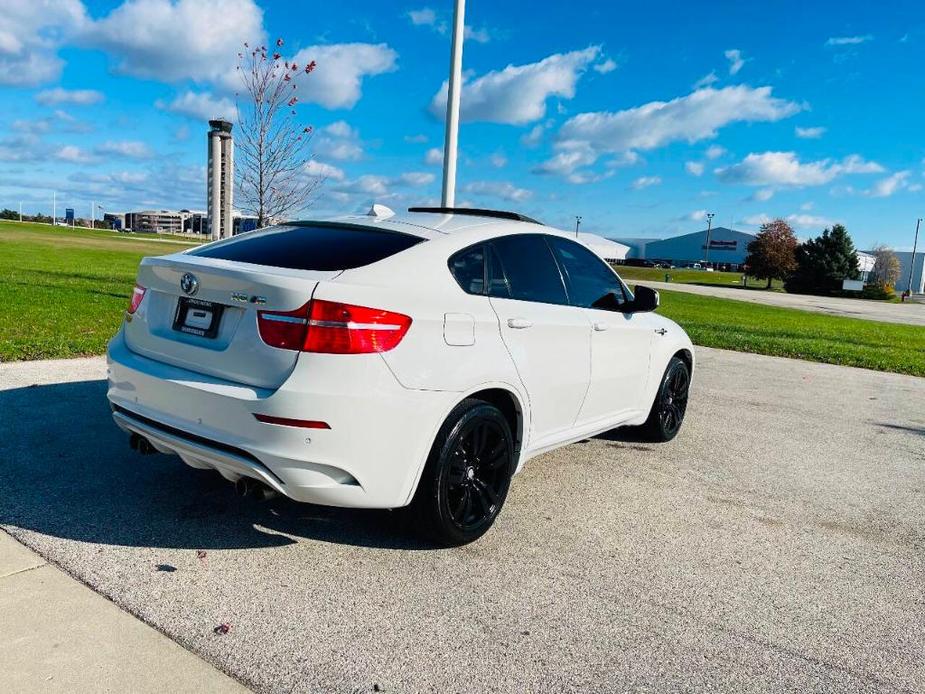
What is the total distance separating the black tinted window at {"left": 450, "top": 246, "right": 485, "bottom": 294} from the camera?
11.7 ft

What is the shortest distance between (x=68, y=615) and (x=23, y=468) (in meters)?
1.89

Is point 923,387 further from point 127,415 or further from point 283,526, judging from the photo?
point 127,415

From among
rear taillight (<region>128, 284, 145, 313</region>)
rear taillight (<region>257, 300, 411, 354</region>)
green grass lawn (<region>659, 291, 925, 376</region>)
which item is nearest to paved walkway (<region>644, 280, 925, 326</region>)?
green grass lawn (<region>659, 291, 925, 376</region>)

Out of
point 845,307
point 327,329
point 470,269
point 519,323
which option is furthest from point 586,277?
point 845,307

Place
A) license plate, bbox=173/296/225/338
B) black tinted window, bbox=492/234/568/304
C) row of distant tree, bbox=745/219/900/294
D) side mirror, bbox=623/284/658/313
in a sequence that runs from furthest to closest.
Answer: row of distant tree, bbox=745/219/900/294 → side mirror, bbox=623/284/658/313 → black tinted window, bbox=492/234/568/304 → license plate, bbox=173/296/225/338

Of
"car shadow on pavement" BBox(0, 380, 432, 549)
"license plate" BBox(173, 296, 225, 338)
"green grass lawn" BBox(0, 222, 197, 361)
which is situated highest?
"license plate" BBox(173, 296, 225, 338)

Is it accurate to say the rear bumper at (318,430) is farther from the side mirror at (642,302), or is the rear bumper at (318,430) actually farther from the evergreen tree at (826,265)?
the evergreen tree at (826,265)

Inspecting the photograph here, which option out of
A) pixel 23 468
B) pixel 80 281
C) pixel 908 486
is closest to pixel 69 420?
pixel 23 468

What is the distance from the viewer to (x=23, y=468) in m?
4.23

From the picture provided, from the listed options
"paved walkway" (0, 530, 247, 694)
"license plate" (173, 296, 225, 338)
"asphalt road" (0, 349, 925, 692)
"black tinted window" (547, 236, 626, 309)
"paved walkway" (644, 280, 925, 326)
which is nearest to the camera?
"paved walkway" (0, 530, 247, 694)

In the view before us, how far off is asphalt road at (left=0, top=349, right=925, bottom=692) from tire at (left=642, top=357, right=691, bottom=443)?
301 mm

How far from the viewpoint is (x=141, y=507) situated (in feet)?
12.5

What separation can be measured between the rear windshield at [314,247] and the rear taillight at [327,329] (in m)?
0.33

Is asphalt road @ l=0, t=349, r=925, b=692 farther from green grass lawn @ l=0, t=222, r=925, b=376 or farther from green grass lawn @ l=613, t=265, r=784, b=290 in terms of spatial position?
green grass lawn @ l=613, t=265, r=784, b=290
